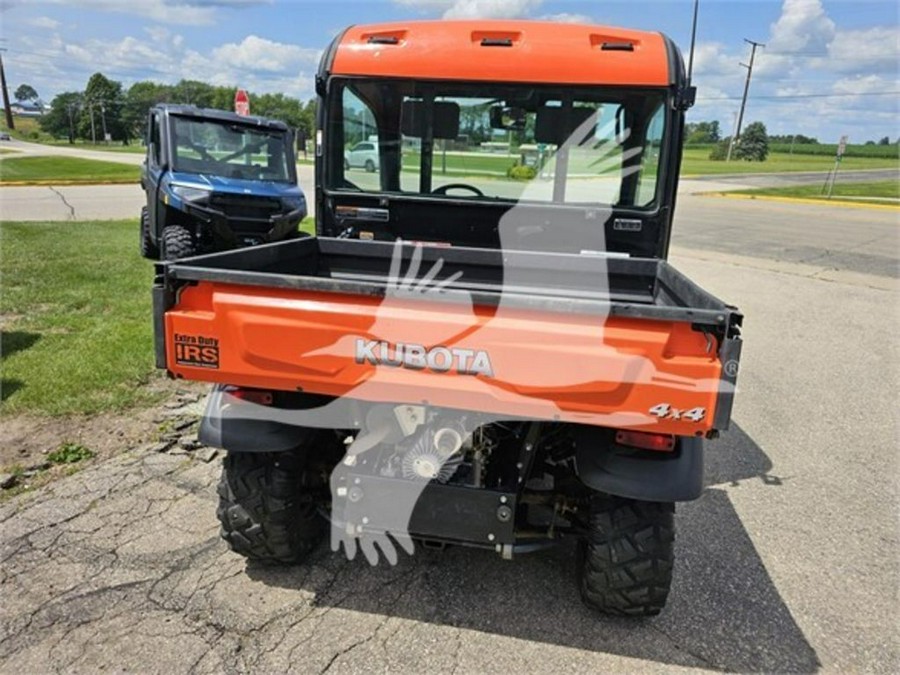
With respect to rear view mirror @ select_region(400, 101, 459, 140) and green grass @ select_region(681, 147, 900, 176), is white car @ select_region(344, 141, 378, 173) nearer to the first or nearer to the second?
rear view mirror @ select_region(400, 101, 459, 140)

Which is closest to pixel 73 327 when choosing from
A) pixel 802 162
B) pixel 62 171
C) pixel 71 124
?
pixel 62 171

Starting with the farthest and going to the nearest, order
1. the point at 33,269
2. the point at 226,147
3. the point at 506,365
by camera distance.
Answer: the point at 226,147
the point at 33,269
the point at 506,365

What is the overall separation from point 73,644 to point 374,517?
1199 mm

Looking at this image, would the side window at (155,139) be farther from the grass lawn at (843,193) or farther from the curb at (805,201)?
the grass lawn at (843,193)

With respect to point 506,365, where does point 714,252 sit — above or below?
below

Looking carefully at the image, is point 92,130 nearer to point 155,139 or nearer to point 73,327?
point 155,139

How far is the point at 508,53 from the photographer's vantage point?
414cm

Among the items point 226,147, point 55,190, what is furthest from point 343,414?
point 55,190

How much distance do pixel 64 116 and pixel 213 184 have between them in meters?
85.4

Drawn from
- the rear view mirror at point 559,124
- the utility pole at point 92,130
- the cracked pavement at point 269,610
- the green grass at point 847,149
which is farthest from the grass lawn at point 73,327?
the green grass at point 847,149

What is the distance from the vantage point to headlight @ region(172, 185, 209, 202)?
9227mm

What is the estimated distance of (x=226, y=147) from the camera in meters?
10.4

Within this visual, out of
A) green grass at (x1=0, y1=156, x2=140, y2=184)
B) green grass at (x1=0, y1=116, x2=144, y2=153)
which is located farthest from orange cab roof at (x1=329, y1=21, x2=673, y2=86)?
green grass at (x1=0, y1=116, x2=144, y2=153)

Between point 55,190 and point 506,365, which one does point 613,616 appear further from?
point 55,190
